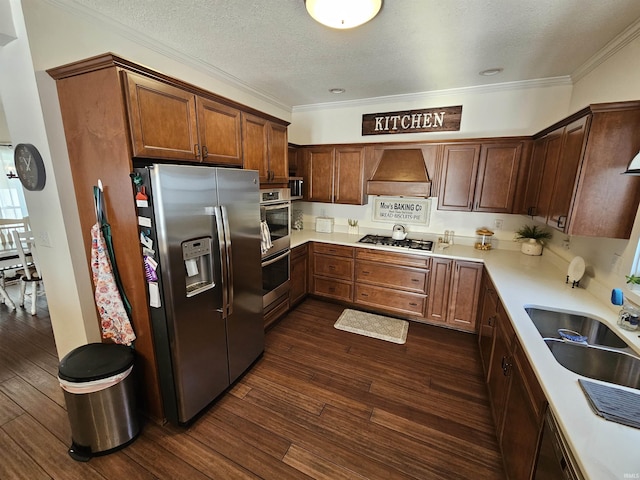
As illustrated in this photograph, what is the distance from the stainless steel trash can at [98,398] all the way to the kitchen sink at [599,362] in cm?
254

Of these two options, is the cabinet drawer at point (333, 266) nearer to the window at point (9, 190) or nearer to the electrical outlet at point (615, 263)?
the electrical outlet at point (615, 263)

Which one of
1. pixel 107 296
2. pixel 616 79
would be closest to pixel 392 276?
pixel 616 79

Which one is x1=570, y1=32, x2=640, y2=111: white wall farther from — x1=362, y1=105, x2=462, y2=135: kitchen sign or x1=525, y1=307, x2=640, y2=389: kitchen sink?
x1=525, y1=307, x2=640, y2=389: kitchen sink

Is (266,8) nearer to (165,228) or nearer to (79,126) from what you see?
(79,126)

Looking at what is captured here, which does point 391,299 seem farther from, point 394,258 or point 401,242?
point 401,242

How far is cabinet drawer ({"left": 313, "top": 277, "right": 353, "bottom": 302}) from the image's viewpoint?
3633mm

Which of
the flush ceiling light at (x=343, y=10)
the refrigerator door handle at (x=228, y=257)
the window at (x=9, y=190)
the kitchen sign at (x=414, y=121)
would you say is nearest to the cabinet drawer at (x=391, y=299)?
the refrigerator door handle at (x=228, y=257)

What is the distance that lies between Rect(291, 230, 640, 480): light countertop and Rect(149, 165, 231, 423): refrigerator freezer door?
191 centimetres

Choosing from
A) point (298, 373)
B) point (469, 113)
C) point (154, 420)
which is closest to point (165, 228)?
point (154, 420)

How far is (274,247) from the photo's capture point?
9.40ft

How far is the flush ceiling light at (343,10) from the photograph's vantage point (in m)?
1.53

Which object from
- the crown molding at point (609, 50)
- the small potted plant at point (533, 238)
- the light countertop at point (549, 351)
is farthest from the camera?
the small potted plant at point (533, 238)

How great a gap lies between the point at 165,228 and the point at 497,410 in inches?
96.4

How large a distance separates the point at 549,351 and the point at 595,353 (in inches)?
13.1
